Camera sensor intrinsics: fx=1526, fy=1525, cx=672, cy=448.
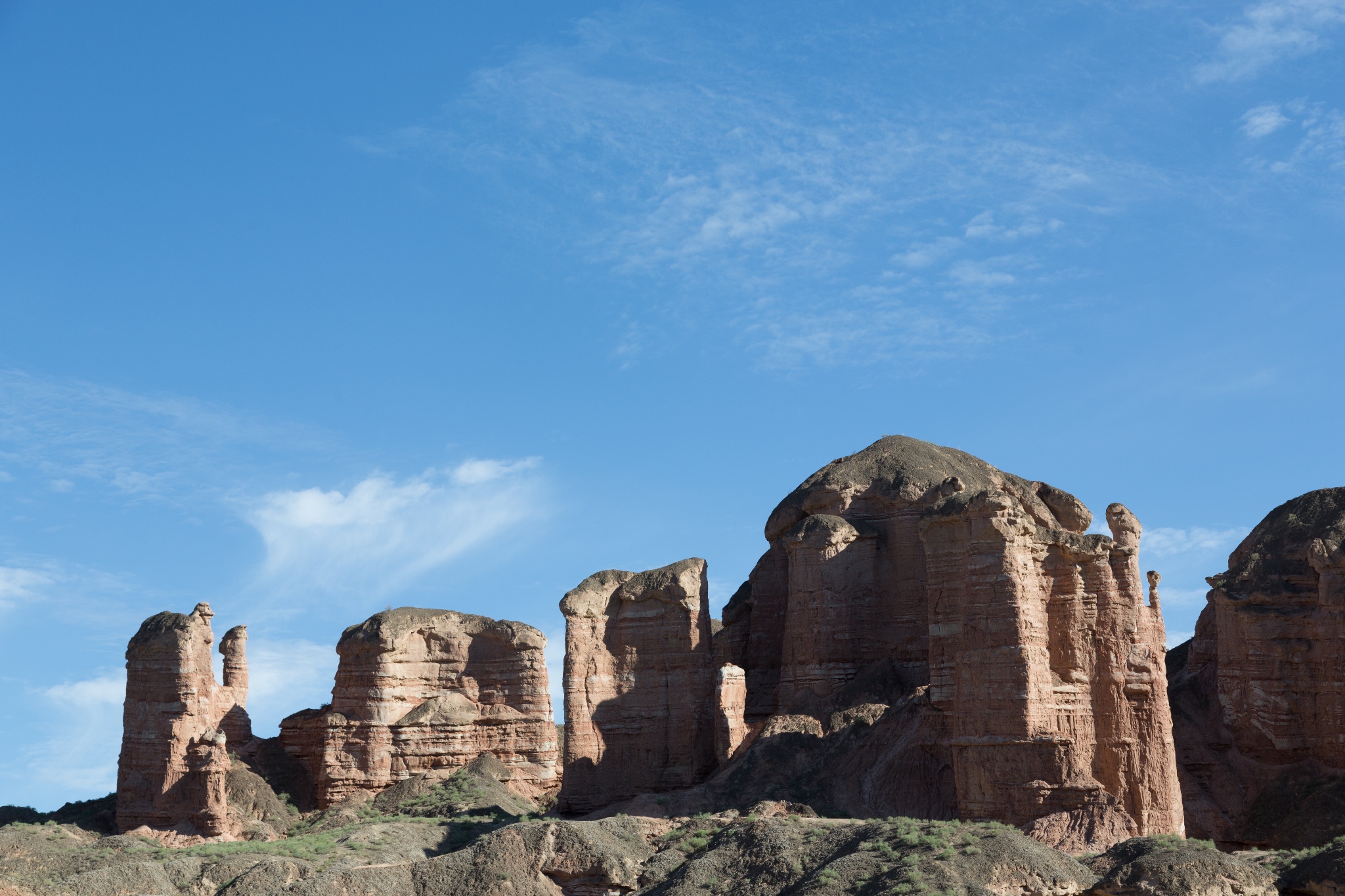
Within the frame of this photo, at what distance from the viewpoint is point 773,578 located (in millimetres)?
61656

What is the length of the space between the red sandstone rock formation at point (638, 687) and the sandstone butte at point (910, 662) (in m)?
0.07

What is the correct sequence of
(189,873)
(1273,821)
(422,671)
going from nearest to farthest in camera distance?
(189,873) < (1273,821) < (422,671)

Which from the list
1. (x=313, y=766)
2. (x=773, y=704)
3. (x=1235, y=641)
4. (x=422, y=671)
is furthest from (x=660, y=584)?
(x=1235, y=641)

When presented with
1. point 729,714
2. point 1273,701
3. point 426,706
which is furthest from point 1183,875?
point 426,706

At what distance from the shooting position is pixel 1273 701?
54281mm

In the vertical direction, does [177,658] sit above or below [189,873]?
above

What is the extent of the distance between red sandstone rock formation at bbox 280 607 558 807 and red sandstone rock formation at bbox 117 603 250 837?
4.52m

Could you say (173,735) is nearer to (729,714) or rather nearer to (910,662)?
(729,714)

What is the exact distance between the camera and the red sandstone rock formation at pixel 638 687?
2152 inches

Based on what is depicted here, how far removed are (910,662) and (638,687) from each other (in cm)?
994

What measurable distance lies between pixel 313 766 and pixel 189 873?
19.1 m

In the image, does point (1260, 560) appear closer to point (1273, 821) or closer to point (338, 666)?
point (1273, 821)

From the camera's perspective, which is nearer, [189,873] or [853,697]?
[189,873]

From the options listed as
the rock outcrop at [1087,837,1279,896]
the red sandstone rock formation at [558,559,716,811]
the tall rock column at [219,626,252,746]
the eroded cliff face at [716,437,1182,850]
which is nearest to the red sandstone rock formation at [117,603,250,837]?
the tall rock column at [219,626,252,746]
